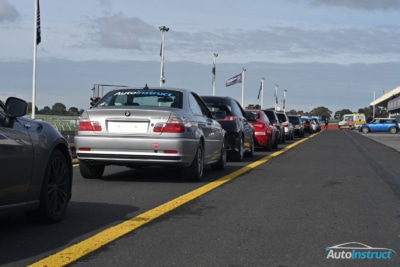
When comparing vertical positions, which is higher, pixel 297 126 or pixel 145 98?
pixel 145 98

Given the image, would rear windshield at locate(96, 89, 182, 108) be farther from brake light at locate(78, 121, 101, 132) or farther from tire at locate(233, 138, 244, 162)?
tire at locate(233, 138, 244, 162)

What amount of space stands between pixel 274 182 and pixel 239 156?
4326 mm

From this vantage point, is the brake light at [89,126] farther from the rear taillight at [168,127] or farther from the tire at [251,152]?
the tire at [251,152]

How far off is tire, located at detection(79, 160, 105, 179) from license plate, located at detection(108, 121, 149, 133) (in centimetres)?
102

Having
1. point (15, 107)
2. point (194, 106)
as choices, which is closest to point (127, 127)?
point (194, 106)

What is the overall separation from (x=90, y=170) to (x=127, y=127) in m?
1.35

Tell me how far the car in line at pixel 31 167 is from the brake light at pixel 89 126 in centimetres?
285

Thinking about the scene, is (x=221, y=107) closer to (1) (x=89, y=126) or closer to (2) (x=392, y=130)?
(1) (x=89, y=126)

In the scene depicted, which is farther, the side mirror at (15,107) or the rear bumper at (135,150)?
the rear bumper at (135,150)

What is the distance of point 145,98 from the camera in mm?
9641

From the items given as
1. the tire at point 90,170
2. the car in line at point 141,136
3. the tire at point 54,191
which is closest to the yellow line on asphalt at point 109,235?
the tire at point 54,191

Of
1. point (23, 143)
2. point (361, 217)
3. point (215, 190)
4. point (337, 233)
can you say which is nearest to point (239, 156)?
point (215, 190)

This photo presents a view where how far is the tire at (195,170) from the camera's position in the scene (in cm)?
942

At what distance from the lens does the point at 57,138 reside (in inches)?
229
